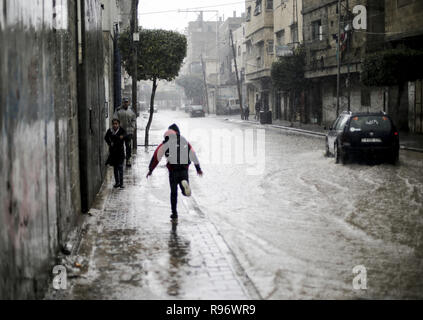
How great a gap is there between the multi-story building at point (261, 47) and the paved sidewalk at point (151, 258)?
40222 millimetres

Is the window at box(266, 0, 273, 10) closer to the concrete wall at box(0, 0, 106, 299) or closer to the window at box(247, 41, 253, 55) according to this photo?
the window at box(247, 41, 253, 55)

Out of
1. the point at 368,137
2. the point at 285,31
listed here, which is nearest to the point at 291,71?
the point at 285,31

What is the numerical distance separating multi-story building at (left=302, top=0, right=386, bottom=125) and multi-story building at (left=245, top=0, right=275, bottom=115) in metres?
8.84

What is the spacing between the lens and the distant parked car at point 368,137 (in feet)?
52.7

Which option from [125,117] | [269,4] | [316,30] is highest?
[269,4]

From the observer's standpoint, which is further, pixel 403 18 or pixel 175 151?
pixel 403 18

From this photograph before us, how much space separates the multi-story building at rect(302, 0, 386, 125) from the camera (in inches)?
1250

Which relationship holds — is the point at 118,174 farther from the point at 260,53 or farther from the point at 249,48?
the point at 249,48

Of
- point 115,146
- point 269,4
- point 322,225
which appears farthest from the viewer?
point 269,4

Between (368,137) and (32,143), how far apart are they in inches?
489

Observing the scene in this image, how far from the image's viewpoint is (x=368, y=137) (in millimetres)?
16109

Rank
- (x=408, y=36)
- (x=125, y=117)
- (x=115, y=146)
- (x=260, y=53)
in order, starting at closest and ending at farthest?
1. (x=115, y=146)
2. (x=125, y=117)
3. (x=408, y=36)
4. (x=260, y=53)

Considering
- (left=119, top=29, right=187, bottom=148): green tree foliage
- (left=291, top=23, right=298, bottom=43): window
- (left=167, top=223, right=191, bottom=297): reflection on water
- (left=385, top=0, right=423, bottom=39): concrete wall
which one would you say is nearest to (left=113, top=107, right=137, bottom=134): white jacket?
(left=119, top=29, right=187, bottom=148): green tree foliage
